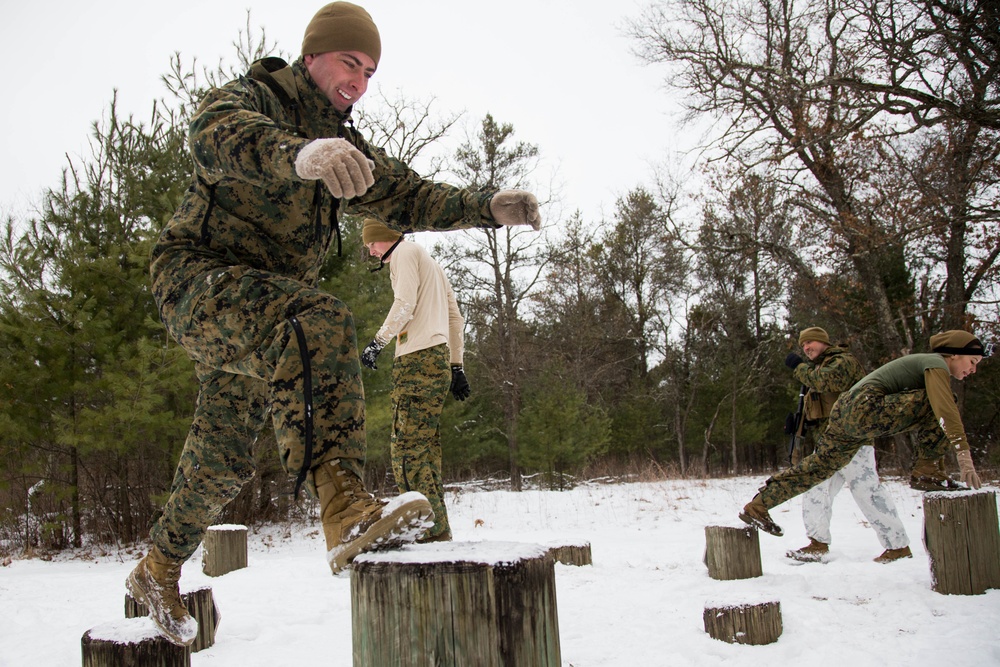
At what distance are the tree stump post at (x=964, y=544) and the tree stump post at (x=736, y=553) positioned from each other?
1.07 meters

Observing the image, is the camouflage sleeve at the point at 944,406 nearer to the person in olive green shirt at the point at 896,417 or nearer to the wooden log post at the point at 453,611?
the person in olive green shirt at the point at 896,417

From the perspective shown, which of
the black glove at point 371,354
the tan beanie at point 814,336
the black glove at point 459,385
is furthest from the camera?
the tan beanie at point 814,336

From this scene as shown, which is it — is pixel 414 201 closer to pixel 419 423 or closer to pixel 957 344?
pixel 419 423

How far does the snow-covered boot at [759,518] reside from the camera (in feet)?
16.5

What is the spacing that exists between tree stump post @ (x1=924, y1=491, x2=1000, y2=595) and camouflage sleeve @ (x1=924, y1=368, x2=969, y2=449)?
0.39 meters

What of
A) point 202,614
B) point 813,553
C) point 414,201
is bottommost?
point 813,553

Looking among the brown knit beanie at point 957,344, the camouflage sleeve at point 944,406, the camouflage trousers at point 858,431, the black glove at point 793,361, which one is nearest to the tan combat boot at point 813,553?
the camouflage trousers at point 858,431

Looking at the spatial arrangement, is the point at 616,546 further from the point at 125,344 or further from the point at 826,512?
the point at 125,344

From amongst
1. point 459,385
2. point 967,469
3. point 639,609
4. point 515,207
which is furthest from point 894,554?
point 515,207

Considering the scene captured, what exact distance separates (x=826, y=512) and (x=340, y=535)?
5.03 m

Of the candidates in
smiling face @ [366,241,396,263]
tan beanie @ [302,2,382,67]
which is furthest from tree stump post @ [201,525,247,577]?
→ tan beanie @ [302,2,382,67]

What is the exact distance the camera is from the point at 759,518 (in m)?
5.04

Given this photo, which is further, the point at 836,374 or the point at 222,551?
the point at 836,374

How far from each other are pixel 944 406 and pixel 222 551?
554cm
